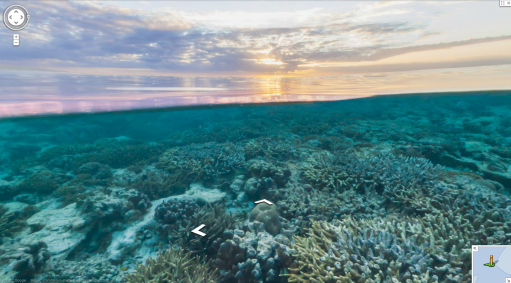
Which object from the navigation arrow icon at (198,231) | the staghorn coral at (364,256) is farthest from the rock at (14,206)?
the staghorn coral at (364,256)

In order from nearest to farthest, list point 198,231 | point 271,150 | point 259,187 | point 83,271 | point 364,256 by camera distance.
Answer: point 364,256, point 83,271, point 198,231, point 259,187, point 271,150

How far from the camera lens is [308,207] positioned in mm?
4961

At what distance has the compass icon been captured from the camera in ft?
20.7

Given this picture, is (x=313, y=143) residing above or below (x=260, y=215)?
above

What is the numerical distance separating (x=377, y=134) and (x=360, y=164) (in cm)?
653

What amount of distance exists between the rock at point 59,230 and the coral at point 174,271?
228 cm

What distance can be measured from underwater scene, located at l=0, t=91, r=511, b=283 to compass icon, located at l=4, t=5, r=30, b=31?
5361mm

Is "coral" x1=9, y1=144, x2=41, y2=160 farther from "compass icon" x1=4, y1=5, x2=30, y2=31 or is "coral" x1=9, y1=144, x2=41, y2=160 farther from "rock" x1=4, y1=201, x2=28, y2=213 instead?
"compass icon" x1=4, y1=5, x2=30, y2=31

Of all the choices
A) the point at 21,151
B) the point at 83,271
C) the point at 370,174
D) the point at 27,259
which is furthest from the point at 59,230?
the point at 21,151

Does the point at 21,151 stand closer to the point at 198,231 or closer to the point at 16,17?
the point at 16,17

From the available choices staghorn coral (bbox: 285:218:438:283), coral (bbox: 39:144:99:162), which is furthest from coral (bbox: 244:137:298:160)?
coral (bbox: 39:144:99:162)

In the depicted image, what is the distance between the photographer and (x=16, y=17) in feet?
21.3

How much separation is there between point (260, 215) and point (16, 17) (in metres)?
9.82

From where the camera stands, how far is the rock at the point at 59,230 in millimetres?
4609
